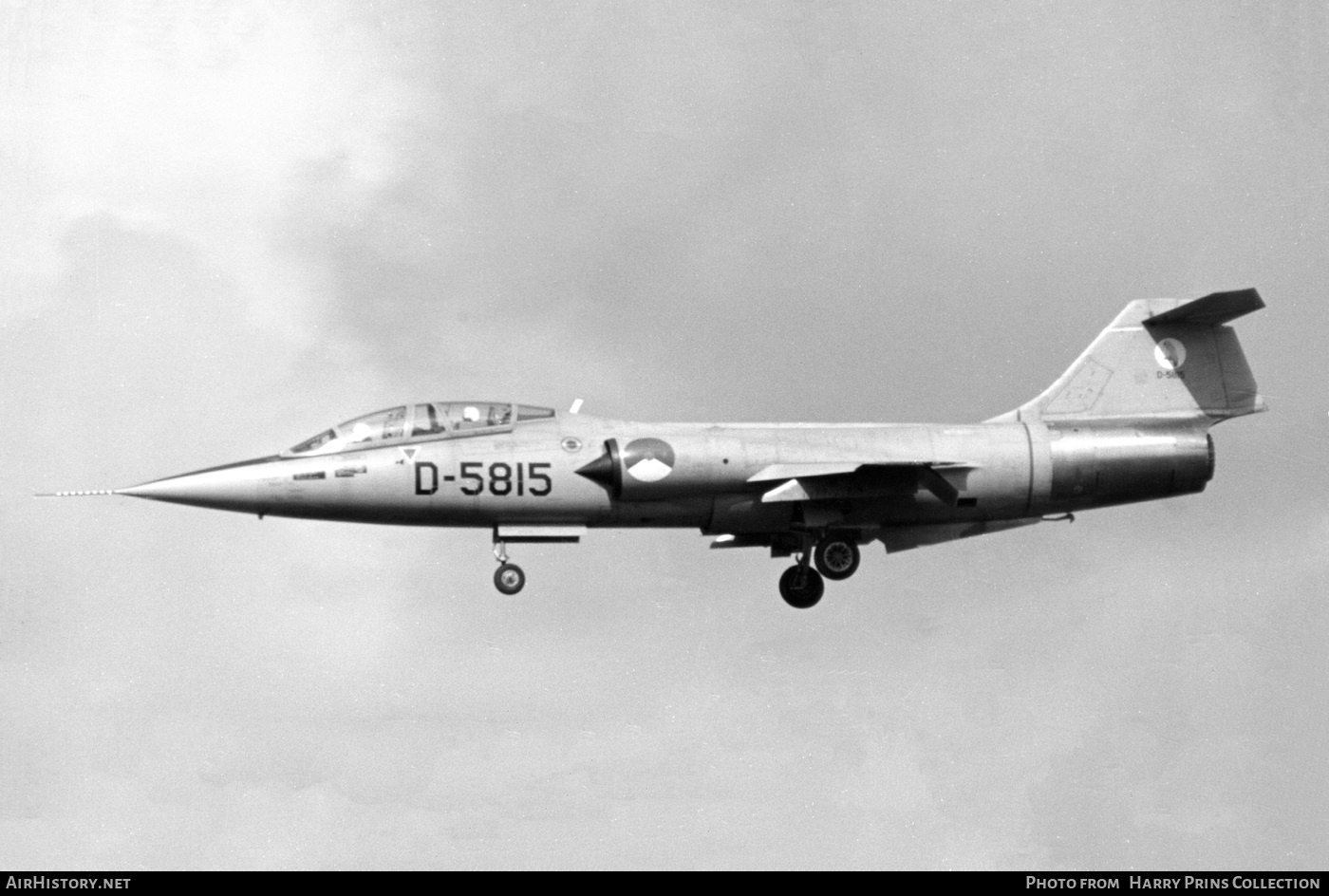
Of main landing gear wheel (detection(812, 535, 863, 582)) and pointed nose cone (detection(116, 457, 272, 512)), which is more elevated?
pointed nose cone (detection(116, 457, 272, 512))

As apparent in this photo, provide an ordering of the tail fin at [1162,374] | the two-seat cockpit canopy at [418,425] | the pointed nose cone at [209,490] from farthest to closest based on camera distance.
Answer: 1. the tail fin at [1162,374]
2. the two-seat cockpit canopy at [418,425]
3. the pointed nose cone at [209,490]

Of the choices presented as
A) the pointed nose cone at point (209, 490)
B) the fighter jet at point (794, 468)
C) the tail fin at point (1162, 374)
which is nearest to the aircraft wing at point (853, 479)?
the fighter jet at point (794, 468)

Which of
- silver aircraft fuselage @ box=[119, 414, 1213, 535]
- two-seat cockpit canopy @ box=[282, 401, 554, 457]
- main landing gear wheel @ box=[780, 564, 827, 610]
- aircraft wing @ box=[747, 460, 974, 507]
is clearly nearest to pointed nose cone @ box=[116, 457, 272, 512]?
silver aircraft fuselage @ box=[119, 414, 1213, 535]

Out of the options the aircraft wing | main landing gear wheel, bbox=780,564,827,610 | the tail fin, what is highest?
the tail fin

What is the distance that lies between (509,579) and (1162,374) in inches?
419

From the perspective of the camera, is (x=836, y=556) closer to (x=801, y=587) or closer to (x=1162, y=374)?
(x=801, y=587)

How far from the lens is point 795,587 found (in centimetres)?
3061

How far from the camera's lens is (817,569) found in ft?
100

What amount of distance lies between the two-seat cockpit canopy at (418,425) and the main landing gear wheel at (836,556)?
4.48 meters

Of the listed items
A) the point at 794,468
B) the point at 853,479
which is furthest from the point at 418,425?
the point at 853,479

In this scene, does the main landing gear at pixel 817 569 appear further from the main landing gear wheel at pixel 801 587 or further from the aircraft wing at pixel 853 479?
the aircraft wing at pixel 853 479

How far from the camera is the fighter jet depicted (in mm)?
28703

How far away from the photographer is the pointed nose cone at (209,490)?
28.3 metres

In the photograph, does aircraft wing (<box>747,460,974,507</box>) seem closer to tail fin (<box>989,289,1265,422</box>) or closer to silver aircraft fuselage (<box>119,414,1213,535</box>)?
silver aircraft fuselage (<box>119,414,1213,535</box>)
